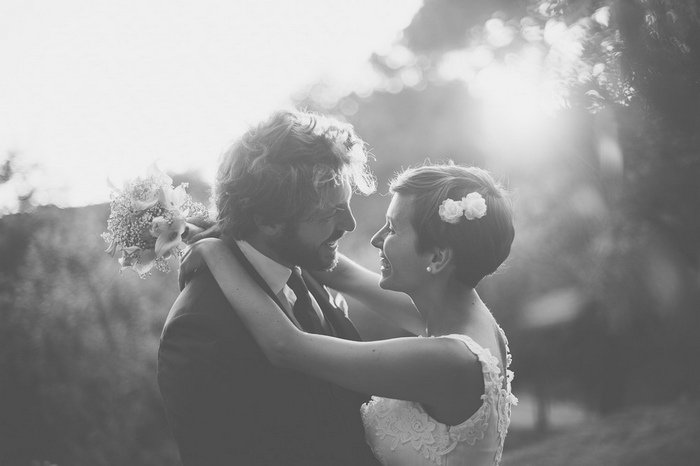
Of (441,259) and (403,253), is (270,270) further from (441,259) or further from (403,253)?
(441,259)

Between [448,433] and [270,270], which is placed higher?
[270,270]

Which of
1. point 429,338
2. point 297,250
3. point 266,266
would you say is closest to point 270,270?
point 266,266

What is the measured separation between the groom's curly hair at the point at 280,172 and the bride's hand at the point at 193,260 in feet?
0.61

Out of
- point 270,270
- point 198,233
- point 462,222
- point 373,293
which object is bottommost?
point 373,293

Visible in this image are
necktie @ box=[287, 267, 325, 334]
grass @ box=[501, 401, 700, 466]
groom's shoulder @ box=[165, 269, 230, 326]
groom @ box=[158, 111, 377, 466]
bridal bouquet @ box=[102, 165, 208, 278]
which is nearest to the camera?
groom @ box=[158, 111, 377, 466]

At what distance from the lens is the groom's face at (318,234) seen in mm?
3283

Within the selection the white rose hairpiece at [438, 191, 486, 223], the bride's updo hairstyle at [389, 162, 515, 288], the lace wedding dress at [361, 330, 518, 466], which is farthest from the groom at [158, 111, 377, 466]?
the white rose hairpiece at [438, 191, 486, 223]

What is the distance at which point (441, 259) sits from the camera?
10.2 feet

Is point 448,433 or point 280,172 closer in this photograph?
point 448,433

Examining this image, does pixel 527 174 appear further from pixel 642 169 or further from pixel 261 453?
pixel 261 453

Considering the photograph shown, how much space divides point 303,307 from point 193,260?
2.03 feet

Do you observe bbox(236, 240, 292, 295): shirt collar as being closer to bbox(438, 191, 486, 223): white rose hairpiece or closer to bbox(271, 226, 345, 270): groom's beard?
bbox(271, 226, 345, 270): groom's beard

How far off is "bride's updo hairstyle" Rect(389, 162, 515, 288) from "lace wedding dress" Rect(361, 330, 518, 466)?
43 centimetres

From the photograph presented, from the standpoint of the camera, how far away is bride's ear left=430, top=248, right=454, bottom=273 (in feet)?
10.1
